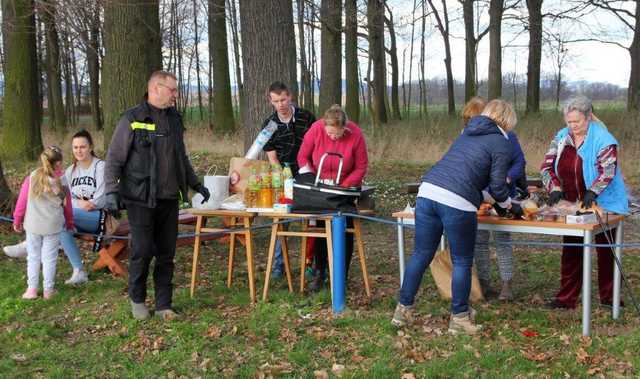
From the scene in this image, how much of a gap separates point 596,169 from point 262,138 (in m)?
2.86

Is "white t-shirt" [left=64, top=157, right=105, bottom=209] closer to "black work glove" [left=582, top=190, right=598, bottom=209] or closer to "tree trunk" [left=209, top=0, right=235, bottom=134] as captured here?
"black work glove" [left=582, top=190, right=598, bottom=209]

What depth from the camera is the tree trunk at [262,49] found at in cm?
840

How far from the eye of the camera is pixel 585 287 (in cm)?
496

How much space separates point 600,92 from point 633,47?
1385 inches

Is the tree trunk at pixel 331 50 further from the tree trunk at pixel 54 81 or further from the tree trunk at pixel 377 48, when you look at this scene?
the tree trunk at pixel 54 81

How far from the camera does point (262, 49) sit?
8406mm

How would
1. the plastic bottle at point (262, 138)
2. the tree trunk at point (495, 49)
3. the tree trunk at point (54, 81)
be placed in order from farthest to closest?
the tree trunk at point (54, 81) < the tree trunk at point (495, 49) < the plastic bottle at point (262, 138)

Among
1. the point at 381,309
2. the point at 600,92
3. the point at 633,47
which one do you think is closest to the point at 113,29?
the point at 381,309

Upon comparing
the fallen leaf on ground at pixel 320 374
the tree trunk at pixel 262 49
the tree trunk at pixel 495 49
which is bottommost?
the fallen leaf on ground at pixel 320 374

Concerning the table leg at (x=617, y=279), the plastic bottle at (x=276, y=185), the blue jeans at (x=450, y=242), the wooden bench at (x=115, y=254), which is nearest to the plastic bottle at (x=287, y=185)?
the plastic bottle at (x=276, y=185)

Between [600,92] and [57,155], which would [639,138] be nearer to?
[57,155]

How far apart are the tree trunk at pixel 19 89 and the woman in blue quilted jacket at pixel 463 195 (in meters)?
12.0

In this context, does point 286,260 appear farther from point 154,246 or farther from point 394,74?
point 394,74

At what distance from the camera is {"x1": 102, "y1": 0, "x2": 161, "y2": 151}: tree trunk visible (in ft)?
32.2
